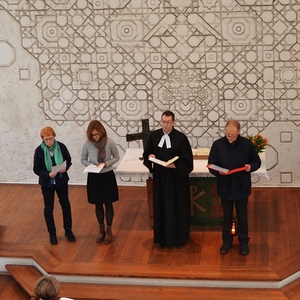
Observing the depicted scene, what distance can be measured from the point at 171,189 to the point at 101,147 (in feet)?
2.98

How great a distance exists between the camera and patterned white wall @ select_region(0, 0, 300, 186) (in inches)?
354

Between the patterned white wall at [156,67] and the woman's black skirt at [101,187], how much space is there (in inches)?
73.8

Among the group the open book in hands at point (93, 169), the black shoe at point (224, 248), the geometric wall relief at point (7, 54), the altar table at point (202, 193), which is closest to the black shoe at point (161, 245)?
the altar table at point (202, 193)

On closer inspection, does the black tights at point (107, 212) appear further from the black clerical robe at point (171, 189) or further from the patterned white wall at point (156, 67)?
the patterned white wall at point (156, 67)

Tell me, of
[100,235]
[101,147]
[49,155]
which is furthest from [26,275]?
[101,147]

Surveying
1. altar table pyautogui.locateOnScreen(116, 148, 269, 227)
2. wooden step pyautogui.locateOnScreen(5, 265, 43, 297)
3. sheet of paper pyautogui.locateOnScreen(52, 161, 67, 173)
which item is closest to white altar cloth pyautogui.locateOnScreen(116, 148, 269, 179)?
altar table pyautogui.locateOnScreen(116, 148, 269, 227)

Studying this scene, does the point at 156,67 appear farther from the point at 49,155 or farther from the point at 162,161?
the point at 49,155

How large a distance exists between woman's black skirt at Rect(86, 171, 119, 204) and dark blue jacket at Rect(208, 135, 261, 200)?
3.96 ft

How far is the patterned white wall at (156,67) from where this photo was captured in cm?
898

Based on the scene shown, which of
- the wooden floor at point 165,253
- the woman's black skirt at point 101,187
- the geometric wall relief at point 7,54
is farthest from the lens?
the geometric wall relief at point 7,54

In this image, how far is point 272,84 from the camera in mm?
9086

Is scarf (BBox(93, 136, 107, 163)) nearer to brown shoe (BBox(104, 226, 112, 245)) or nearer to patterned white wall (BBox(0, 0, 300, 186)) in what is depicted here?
brown shoe (BBox(104, 226, 112, 245))

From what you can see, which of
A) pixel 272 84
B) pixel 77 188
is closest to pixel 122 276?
pixel 77 188

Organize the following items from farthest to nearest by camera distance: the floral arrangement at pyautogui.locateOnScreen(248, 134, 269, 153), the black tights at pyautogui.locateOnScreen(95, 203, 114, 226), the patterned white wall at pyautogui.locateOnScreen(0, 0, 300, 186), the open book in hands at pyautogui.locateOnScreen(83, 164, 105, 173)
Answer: the patterned white wall at pyautogui.locateOnScreen(0, 0, 300, 186) → the floral arrangement at pyautogui.locateOnScreen(248, 134, 269, 153) → the black tights at pyautogui.locateOnScreen(95, 203, 114, 226) → the open book in hands at pyautogui.locateOnScreen(83, 164, 105, 173)
